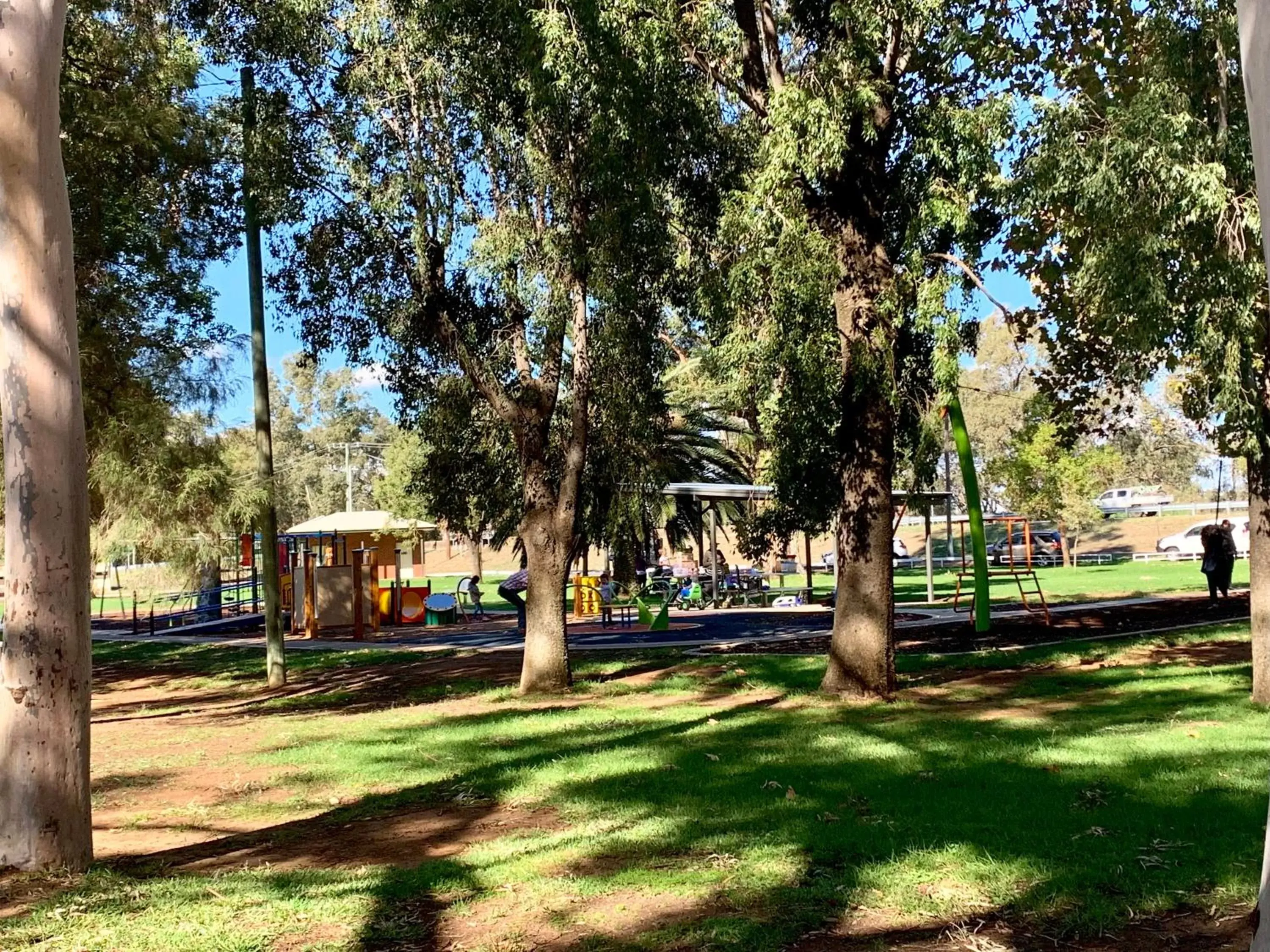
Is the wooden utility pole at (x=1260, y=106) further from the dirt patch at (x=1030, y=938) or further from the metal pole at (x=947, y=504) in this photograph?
the metal pole at (x=947, y=504)

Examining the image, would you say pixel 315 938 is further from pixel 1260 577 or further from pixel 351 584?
pixel 351 584

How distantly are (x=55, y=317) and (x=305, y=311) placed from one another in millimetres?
9468

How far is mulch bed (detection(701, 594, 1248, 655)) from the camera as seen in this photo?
1825 centimetres

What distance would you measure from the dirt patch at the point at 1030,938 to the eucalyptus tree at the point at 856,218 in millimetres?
A: 7554

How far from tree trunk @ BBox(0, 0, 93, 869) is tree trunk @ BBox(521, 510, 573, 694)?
8303 millimetres

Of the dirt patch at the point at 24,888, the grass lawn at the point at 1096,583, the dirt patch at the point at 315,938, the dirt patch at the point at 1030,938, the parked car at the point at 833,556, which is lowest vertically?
the grass lawn at the point at 1096,583

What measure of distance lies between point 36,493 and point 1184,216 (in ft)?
28.2

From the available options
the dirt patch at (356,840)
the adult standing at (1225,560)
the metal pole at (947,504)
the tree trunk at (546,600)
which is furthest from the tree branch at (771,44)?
the adult standing at (1225,560)

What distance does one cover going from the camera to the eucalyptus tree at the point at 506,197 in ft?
41.9

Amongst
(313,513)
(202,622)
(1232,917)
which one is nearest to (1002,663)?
(1232,917)

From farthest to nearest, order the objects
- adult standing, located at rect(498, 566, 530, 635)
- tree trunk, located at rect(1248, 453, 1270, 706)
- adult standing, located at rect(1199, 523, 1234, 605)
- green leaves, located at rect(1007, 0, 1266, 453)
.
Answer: adult standing, located at rect(498, 566, 530, 635), adult standing, located at rect(1199, 523, 1234, 605), tree trunk, located at rect(1248, 453, 1270, 706), green leaves, located at rect(1007, 0, 1266, 453)

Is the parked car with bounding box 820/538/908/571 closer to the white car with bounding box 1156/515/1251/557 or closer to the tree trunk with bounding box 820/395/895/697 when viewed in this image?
the white car with bounding box 1156/515/1251/557

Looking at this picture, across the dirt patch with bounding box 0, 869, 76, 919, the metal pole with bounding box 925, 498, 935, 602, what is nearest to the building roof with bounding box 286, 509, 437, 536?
the metal pole with bounding box 925, 498, 935, 602

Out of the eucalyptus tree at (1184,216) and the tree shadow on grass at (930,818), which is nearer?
the tree shadow on grass at (930,818)
